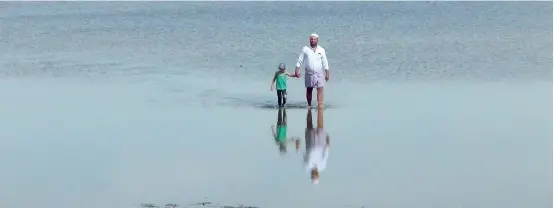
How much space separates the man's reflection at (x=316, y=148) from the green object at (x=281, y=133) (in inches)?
12.1

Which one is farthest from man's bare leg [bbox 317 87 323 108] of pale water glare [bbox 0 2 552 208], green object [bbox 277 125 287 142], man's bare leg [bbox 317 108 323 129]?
green object [bbox 277 125 287 142]

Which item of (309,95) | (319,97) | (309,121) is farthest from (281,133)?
(309,95)

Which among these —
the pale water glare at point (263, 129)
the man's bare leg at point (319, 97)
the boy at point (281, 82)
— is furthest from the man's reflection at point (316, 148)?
the boy at point (281, 82)

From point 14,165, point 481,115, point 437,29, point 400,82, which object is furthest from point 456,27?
point 14,165

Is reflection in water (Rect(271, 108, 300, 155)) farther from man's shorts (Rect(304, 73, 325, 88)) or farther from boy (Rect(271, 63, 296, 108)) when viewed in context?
man's shorts (Rect(304, 73, 325, 88))

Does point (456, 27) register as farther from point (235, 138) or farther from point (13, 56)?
point (235, 138)

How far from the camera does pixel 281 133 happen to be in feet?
64.3

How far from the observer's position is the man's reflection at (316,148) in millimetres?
16319

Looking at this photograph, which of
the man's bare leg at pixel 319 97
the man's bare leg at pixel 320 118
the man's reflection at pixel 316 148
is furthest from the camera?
the man's bare leg at pixel 319 97

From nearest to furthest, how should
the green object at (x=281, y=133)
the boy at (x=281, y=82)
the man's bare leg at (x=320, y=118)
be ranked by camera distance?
1. the green object at (x=281, y=133)
2. the man's bare leg at (x=320, y=118)
3. the boy at (x=281, y=82)

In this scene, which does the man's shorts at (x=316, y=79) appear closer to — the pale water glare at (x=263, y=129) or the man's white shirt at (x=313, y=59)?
the man's white shirt at (x=313, y=59)

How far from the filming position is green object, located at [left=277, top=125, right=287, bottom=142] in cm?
Result: 1897

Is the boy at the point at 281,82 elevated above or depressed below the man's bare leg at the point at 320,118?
above

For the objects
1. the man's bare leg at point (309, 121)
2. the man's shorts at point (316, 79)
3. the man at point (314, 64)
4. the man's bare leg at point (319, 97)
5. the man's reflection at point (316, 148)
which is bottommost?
the man's reflection at point (316, 148)
